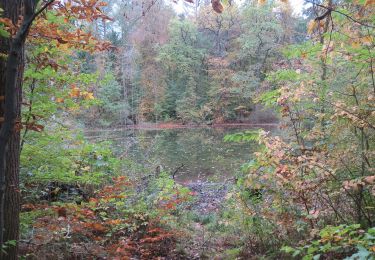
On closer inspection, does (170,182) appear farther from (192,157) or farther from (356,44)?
(192,157)

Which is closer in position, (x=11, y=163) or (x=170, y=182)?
(x=11, y=163)

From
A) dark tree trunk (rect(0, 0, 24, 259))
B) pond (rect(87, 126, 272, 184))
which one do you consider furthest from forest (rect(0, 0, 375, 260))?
pond (rect(87, 126, 272, 184))

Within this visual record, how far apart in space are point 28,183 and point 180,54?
1437 inches

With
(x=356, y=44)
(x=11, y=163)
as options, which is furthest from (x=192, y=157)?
(x=11, y=163)

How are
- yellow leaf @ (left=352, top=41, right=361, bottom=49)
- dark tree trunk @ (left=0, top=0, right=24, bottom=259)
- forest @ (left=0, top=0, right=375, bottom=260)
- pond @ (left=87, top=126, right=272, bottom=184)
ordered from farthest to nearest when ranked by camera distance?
1. pond @ (left=87, top=126, right=272, bottom=184)
2. yellow leaf @ (left=352, top=41, right=361, bottom=49)
3. dark tree trunk @ (left=0, top=0, right=24, bottom=259)
4. forest @ (left=0, top=0, right=375, bottom=260)

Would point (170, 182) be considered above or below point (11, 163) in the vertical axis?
below

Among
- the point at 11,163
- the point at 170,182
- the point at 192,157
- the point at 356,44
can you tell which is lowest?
the point at 170,182

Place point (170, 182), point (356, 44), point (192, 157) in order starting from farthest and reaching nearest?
point (192, 157)
point (170, 182)
point (356, 44)

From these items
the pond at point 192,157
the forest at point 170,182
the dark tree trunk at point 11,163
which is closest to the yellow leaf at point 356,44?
the forest at point 170,182

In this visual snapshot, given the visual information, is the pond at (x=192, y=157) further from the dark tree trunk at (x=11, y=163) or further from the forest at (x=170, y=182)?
the dark tree trunk at (x=11, y=163)

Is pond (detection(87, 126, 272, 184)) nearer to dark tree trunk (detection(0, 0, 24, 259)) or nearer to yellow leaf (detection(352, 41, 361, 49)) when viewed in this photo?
dark tree trunk (detection(0, 0, 24, 259))

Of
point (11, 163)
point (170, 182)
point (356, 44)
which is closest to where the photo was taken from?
point (11, 163)

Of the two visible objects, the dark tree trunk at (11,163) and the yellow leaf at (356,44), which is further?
the yellow leaf at (356,44)

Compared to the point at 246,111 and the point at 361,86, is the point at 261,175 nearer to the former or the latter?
the point at 361,86
